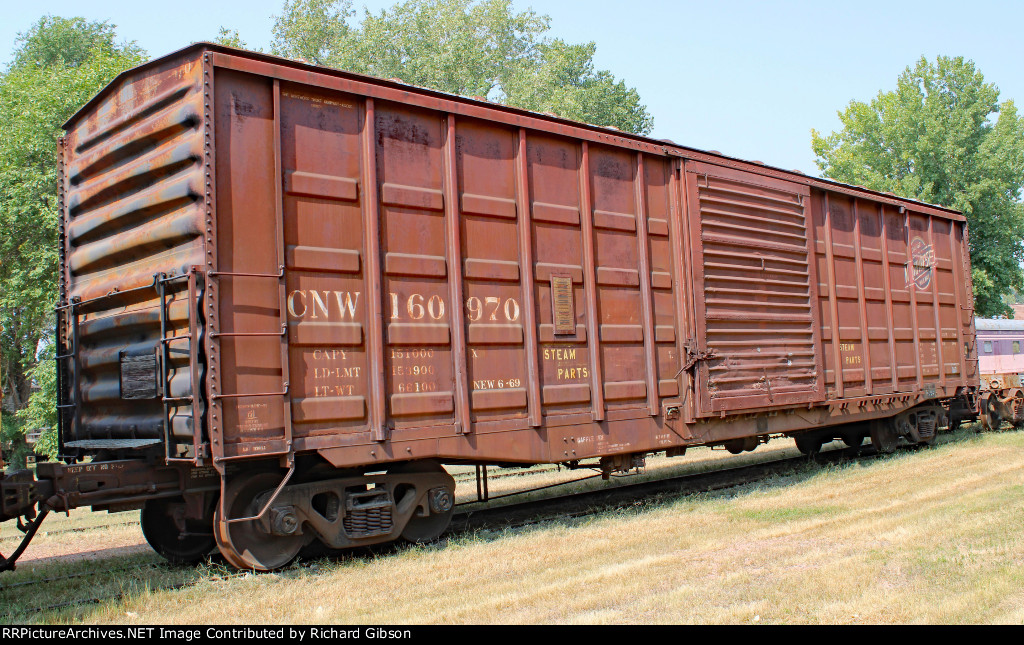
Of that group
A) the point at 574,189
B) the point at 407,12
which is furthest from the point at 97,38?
the point at 574,189

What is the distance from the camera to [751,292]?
393 inches

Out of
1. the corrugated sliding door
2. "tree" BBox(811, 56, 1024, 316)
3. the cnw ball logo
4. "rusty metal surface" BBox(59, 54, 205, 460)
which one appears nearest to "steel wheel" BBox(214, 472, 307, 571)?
"rusty metal surface" BBox(59, 54, 205, 460)

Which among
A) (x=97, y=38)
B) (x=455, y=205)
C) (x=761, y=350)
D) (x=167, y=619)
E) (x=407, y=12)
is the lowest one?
(x=167, y=619)

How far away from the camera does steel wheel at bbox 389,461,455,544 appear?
746 centimetres

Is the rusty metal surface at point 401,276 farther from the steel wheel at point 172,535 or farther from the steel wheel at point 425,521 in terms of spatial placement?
the steel wheel at point 172,535

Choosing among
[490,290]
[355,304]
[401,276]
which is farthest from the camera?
[490,290]

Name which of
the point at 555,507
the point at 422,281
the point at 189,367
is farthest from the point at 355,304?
the point at 555,507

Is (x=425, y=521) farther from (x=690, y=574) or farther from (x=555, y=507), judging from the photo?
(x=690, y=574)

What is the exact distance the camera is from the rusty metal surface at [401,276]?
635cm

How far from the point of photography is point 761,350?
393 inches

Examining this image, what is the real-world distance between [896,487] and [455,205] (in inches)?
245

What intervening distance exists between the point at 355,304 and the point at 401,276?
0.53 m

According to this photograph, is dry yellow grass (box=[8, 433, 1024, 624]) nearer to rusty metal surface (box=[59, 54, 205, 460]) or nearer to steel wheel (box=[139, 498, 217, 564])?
steel wheel (box=[139, 498, 217, 564])
